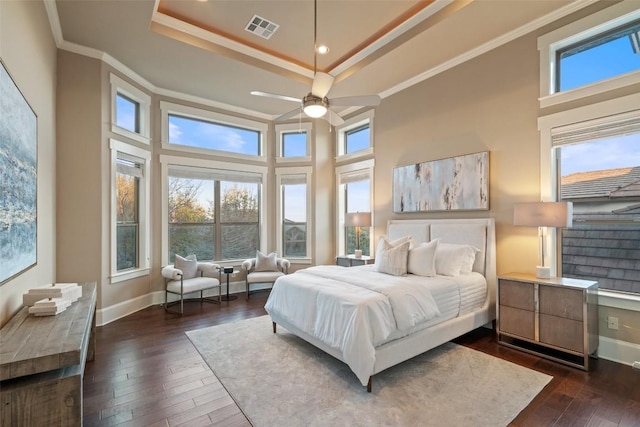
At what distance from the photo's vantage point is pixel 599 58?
3.13 metres

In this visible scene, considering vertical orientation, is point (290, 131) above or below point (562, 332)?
above

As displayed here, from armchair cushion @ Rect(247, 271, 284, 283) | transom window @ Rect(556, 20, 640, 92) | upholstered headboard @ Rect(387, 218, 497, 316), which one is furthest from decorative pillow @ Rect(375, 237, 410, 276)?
transom window @ Rect(556, 20, 640, 92)

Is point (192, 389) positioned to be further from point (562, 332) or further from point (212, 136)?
point (212, 136)

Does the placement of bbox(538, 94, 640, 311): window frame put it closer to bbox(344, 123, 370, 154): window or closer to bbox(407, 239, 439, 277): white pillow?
bbox(407, 239, 439, 277): white pillow

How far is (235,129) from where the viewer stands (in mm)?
6078

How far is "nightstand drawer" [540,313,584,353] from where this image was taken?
2.79 m

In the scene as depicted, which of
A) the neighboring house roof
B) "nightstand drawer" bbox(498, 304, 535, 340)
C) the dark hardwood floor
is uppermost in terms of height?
the neighboring house roof

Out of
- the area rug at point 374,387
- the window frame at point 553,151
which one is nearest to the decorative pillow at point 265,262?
the area rug at point 374,387

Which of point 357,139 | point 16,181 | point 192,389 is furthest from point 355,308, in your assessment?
point 357,139

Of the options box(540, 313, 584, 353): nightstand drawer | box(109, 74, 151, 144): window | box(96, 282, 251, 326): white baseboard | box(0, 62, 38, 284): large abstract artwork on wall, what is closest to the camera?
box(0, 62, 38, 284): large abstract artwork on wall

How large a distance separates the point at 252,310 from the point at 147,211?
2350 mm

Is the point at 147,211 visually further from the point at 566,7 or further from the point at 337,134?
the point at 566,7

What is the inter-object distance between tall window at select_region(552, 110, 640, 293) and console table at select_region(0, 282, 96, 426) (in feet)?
14.6

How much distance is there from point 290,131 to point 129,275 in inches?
156
